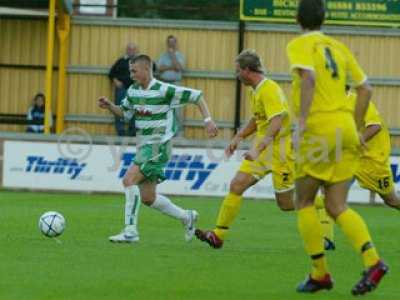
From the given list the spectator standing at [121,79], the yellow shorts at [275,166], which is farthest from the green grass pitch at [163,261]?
the spectator standing at [121,79]

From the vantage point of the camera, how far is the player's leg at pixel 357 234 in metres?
8.57

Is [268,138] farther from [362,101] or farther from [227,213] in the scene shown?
[362,101]

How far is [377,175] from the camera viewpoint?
1281 cm

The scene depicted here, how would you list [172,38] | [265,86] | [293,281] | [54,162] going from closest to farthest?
[293,281] → [265,86] → [54,162] → [172,38]

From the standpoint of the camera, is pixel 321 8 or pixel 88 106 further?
pixel 88 106

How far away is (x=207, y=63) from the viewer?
24375 mm

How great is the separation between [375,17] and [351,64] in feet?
49.3

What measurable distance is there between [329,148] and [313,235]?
2.10 feet

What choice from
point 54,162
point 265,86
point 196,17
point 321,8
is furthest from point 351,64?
point 196,17

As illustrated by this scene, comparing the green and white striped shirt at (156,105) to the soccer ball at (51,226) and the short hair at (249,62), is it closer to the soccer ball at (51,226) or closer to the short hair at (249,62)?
the short hair at (249,62)

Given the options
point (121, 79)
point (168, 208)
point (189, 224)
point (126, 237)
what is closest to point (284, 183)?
point (189, 224)

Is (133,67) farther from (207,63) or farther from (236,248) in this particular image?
(207,63)

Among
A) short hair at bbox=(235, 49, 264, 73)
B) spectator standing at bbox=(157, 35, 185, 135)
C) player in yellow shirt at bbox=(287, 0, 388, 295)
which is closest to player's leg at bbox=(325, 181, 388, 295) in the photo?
player in yellow shirt at bbox=(287, 0, 388, 295)

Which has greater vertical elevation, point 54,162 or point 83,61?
point 83,61
